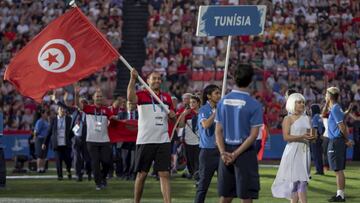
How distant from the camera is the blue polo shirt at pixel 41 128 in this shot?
29.0m

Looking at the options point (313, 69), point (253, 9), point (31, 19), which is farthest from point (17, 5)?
point (253, 9)

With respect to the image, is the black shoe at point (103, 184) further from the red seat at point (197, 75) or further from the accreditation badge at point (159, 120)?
the red seat at point (197, 75)

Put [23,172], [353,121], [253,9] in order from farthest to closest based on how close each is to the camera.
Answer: [353,121] → [23,172] → [253,9]

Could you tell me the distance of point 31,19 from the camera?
3862cm

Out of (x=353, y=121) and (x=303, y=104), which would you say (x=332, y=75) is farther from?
(x=303, y=104)

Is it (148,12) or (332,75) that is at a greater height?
(148,12)

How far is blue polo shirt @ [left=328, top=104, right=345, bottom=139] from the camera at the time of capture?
59.4 ft

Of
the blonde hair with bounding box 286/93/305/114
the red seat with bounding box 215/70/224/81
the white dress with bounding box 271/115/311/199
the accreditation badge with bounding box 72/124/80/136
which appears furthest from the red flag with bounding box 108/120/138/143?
the red seat with bounding box 215/70/224/81

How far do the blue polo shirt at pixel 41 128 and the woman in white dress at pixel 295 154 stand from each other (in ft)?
47.4

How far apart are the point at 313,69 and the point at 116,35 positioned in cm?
710

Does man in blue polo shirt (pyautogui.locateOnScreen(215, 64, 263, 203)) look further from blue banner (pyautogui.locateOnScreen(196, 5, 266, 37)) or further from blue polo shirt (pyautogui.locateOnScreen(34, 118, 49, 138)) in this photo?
blue polo shirt (pyautogui.locateOnScreen(34, 118, 49, 138))

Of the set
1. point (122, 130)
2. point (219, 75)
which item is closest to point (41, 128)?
point (122, 130)

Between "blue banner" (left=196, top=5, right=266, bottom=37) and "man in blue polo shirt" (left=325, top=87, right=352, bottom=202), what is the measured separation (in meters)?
2.01

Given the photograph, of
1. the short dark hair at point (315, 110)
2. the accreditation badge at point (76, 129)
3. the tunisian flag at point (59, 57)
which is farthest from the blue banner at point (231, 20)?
the short dark hair at point (315, 110)
